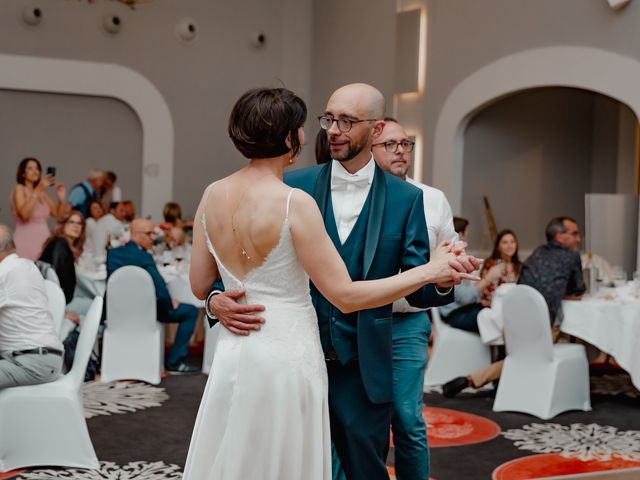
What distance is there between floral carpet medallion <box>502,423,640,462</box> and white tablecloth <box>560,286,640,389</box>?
53cm

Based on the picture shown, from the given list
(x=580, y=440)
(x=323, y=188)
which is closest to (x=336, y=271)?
(x=323, y=188)

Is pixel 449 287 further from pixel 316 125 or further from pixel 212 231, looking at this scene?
pixel 316 125

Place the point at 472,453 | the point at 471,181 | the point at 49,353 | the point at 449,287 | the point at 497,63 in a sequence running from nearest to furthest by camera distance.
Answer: the point at 449,287 → the point at 49,353 → the point at 472,453 → the point at 497,63 → the point at 471,181

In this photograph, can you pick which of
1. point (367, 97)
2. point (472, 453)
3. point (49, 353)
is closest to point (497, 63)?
point (472, 453)

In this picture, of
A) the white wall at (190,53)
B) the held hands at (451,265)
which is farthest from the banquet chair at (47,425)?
the white wall at (190,53)

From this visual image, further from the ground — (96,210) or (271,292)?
(96,210)

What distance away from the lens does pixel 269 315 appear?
227cm

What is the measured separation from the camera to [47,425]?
14.4 feet

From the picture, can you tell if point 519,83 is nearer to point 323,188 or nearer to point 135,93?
point 135,93

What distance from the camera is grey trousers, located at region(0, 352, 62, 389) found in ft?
14.1

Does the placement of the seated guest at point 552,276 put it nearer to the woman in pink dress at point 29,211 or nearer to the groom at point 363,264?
the groom at point 363,264

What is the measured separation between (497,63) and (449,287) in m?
6.80

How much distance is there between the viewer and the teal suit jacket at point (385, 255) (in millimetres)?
2600

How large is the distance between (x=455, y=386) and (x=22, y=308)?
2.99 m
